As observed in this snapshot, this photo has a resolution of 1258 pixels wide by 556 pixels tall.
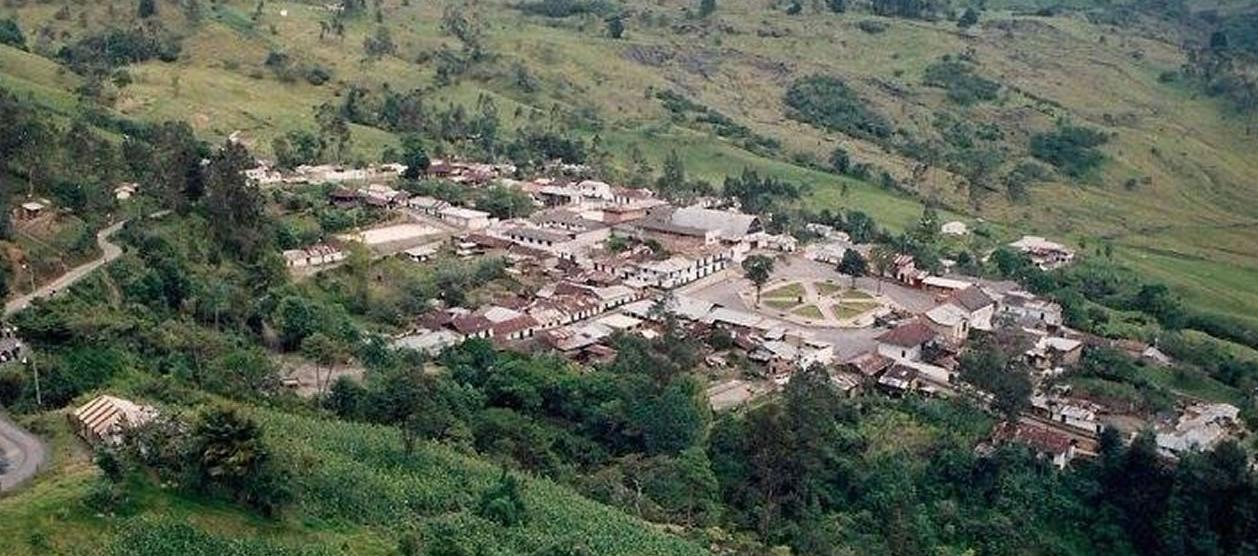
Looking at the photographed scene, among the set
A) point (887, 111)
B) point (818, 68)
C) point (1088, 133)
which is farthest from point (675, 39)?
point (1088, 133)

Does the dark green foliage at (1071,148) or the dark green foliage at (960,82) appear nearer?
the dark green foliage at (1071,148)

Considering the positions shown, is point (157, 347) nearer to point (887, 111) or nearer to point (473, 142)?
point (473, 142)

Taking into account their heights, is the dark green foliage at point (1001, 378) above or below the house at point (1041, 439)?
above

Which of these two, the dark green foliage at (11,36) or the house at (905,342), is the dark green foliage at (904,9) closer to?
the dark green foliage at (11,36)

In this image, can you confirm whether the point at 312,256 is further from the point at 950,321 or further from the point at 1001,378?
the point at 1001,378

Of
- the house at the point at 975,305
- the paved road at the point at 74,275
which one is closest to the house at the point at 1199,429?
the house at the point at 975,305

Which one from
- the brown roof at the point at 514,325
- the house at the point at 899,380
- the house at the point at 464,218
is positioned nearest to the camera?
the brown roof at the point at 514,325
